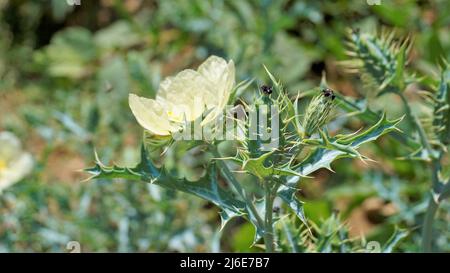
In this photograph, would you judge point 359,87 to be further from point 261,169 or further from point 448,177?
point 261,169

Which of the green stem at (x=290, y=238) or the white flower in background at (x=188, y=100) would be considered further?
the green stem at (x=290, y=238)

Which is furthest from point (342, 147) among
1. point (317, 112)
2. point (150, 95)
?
point (150, 95)

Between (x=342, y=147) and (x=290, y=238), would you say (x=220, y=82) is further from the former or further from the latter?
(x=290, y=238)

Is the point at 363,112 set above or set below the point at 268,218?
above

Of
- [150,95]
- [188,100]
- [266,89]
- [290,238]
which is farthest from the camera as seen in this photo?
[150,95]

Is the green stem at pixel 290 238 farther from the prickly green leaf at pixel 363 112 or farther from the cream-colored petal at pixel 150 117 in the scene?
the cream-colored petal at pixel 150 117

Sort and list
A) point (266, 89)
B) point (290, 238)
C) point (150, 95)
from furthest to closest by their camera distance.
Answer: point (150, 95)
point (290, 238)
point (266, 89)

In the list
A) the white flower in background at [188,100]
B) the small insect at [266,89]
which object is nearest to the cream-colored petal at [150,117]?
the white flower in background at [188,100]
